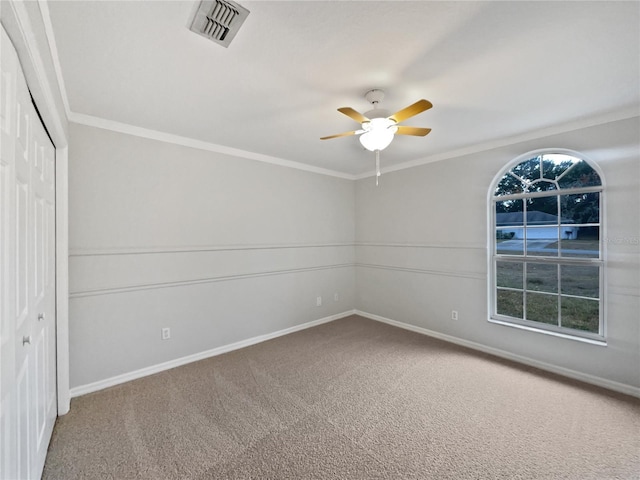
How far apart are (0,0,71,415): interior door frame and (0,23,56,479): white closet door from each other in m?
0.05

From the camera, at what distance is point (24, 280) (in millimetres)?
1302

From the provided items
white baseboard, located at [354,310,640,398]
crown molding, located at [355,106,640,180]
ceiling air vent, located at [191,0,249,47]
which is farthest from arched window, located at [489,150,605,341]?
ceiling air vent, located at [191,0,249,47]

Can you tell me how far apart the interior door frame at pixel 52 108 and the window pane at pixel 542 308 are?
4235 mm

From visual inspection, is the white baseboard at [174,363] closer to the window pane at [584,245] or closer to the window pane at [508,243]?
the window pane at [508,243]

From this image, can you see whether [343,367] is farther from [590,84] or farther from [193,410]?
[590,84]

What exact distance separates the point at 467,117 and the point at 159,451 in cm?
349

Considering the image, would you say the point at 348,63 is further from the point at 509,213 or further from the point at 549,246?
the point at 549,246

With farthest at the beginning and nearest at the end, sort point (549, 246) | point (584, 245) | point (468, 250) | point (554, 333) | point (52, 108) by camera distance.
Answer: point (468, 250)
point (549, 246)
point (554, 333)
point (584, 245)
point (52, 108)

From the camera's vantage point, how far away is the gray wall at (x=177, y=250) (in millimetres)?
2445

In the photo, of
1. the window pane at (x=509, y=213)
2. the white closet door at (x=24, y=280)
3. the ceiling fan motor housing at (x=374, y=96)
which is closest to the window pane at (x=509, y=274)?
the window pane at (x=509, y=213)

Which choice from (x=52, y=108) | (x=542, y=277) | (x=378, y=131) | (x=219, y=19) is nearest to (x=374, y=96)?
(x=378, y=131)

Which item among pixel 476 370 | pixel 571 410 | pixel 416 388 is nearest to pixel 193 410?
pixel 416 388

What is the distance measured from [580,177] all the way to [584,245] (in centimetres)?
67

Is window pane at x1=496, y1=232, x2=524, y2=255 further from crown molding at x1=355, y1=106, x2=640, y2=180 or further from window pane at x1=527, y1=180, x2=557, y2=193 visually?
crown molding at x1=355, y1=106, x2=640, y2=180
